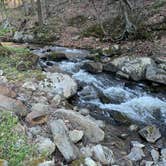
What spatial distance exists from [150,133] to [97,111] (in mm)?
1681

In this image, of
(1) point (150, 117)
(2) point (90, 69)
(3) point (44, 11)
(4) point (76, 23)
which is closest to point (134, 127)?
(1) point (150, 117)

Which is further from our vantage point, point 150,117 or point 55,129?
point 150,117

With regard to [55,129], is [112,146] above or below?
below

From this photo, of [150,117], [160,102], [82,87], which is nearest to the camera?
[150,117]

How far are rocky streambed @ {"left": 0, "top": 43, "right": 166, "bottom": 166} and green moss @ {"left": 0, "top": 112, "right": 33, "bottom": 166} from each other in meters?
0.24

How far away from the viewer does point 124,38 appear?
13.7m

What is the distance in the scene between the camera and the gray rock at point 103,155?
17.2 ft

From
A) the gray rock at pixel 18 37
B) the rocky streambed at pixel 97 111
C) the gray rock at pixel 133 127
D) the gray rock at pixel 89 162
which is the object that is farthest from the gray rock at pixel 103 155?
the gray rock at pixel 18 37

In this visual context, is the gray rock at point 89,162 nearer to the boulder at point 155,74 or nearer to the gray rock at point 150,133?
the gray rock at point 150,133

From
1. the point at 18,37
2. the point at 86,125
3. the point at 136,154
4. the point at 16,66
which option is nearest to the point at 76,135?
the point at 86,125

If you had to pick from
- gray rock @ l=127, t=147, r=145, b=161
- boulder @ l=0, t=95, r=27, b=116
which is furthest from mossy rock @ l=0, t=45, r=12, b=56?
gray rock @ l=127, t=147, r=145, b=161

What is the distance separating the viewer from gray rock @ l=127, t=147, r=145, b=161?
567 cm

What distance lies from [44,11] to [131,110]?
61.8ft

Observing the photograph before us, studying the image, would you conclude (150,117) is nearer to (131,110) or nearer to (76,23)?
(131,110)
